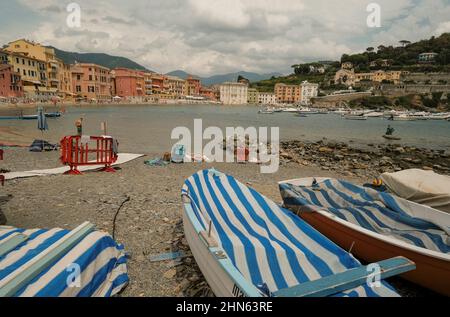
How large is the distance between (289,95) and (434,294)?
16622 cm

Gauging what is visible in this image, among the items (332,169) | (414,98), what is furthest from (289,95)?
(332,169)

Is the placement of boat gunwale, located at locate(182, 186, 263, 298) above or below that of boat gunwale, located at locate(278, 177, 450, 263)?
above

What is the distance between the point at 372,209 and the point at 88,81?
10706 cm

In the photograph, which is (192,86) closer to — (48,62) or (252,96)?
(252,96)

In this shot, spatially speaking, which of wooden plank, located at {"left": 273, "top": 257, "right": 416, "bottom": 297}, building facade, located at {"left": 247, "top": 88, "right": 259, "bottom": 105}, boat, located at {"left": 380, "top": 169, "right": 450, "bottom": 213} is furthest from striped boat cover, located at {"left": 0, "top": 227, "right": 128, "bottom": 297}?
building facade, located at {"left": 247, "top": 88, "right": 259, "bottom": 105}

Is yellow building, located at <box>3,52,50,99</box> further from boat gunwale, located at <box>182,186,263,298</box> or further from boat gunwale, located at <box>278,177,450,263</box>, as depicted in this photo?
boat gunwale, located at <box>278,177,450,263</box>

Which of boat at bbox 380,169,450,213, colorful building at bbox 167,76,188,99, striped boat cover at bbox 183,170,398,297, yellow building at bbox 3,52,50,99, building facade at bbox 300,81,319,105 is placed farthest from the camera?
building facade at bbox 300,81,319,105

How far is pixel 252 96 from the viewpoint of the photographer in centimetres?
16825

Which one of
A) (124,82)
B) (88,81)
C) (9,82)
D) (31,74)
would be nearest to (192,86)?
(124,82)

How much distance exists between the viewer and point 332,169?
13.9m

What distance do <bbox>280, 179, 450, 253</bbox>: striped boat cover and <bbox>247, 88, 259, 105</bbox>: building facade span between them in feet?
547

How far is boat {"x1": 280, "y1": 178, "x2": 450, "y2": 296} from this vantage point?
399 cm
